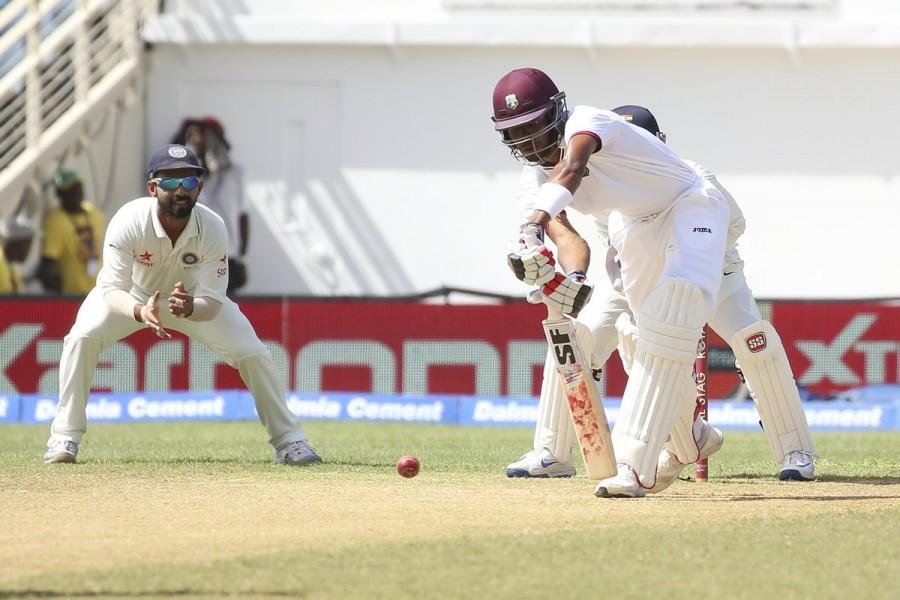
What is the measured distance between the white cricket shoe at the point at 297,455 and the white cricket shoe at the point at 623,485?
2405 mm

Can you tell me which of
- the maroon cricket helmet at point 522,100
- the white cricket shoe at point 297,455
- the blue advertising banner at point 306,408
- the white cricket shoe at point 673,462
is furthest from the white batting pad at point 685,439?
the blue advertising banner at point 306,408

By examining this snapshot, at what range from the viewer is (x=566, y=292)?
6.95m

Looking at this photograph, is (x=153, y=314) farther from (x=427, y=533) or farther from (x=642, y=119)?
(x=427, y=533)

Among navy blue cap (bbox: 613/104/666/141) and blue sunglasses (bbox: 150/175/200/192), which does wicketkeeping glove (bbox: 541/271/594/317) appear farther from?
blue sunglasses (bbox: 150/175/200/192)

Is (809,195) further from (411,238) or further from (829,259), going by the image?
(411,238)

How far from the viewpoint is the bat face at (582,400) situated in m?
7.27

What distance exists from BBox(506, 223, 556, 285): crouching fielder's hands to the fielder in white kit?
1480 millimetres

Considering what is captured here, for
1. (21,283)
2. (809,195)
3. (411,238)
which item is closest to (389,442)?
(21,283)

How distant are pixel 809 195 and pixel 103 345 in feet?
34.8

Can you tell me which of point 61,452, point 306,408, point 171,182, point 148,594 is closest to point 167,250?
point 171,182

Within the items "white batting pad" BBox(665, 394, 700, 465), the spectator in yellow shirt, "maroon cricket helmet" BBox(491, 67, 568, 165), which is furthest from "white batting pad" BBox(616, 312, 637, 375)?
the spectator in yellow shirt

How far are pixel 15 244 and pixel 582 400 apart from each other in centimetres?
978

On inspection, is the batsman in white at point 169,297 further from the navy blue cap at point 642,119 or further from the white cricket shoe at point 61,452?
the navy blue cap at point 642,119

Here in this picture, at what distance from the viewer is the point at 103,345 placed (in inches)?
361
